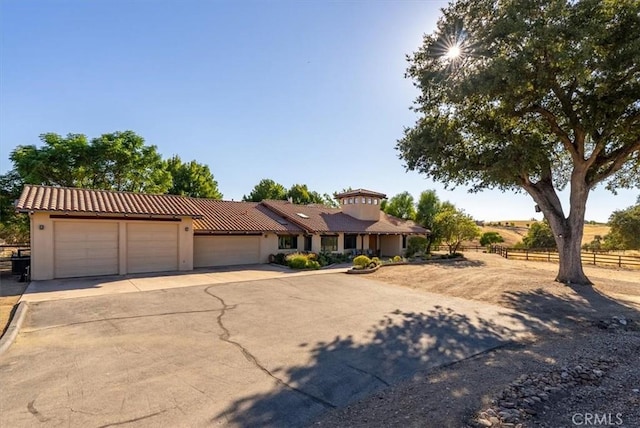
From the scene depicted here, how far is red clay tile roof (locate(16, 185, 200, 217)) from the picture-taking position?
14.1m

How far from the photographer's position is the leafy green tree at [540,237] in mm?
38144

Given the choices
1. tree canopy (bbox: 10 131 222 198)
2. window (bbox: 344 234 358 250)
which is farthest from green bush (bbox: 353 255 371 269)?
tree canopy (bbox: 10 131 222 198)

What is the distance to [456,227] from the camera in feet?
95.6

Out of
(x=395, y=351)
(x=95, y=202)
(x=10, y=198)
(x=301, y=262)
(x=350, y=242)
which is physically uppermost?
(x=10, y=198)

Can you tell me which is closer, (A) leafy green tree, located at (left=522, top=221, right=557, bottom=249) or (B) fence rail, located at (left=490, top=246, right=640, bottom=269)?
(B) fence rail, located at (left=490, top=246, right=640, bottom=269)

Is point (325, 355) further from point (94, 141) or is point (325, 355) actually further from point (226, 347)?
point (94, 141)

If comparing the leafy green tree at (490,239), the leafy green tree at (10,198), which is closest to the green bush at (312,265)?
the leafy green tree at (10,198)

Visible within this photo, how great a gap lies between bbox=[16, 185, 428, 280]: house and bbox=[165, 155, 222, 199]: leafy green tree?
1629 centimetres

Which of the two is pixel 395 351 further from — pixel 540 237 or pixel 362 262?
pixel 540 237

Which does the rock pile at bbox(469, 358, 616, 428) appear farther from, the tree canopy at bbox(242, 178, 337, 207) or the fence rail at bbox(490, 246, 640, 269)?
the tree canopy at bbox(242, 178, 337, 207)

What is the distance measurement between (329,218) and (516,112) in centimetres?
1624

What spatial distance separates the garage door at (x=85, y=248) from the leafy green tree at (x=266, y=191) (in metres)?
33.7

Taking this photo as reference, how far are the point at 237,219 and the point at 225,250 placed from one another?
2601 millimetres

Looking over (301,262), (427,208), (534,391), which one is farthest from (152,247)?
(427,208)
